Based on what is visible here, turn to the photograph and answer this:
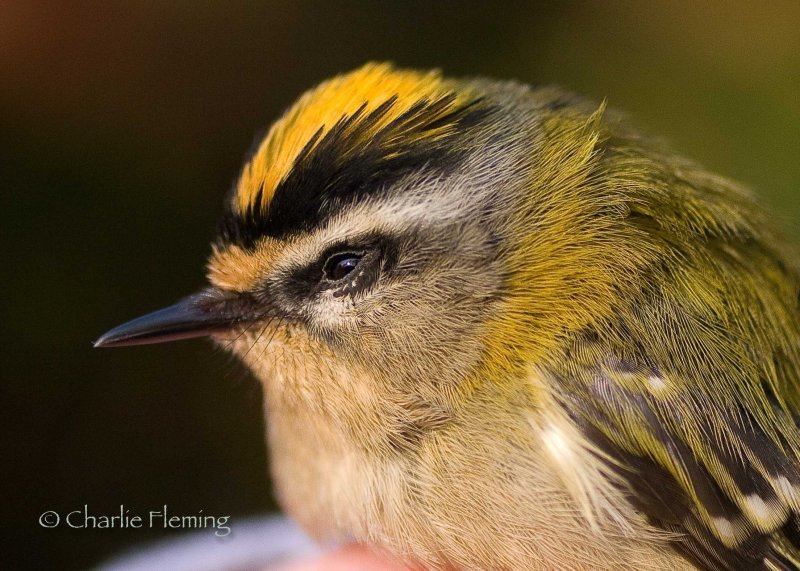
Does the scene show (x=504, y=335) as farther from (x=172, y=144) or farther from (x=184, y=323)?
(x=172, y=144)

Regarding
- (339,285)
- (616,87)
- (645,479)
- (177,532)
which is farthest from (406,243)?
(616,87)

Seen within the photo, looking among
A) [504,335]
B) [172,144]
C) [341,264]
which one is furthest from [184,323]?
[172,144]

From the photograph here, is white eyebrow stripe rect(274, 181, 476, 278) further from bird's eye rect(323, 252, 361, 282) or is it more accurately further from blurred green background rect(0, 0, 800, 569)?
blurred green background rect(0, 0, 800, 569)

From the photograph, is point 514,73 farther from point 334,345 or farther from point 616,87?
point 334,345

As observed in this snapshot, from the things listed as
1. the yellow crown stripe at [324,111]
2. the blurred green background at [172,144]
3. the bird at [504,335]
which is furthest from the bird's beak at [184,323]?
the blurred green background at [172,144]

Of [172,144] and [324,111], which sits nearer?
[324,111]

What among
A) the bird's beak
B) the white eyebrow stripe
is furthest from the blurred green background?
the white eyebrow stripe

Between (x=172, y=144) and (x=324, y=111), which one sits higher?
(x=172, y=144)

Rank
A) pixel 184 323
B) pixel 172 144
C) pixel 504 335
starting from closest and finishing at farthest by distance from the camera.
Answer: pixel 504 335
pixel 184 323
pixel 172 144
